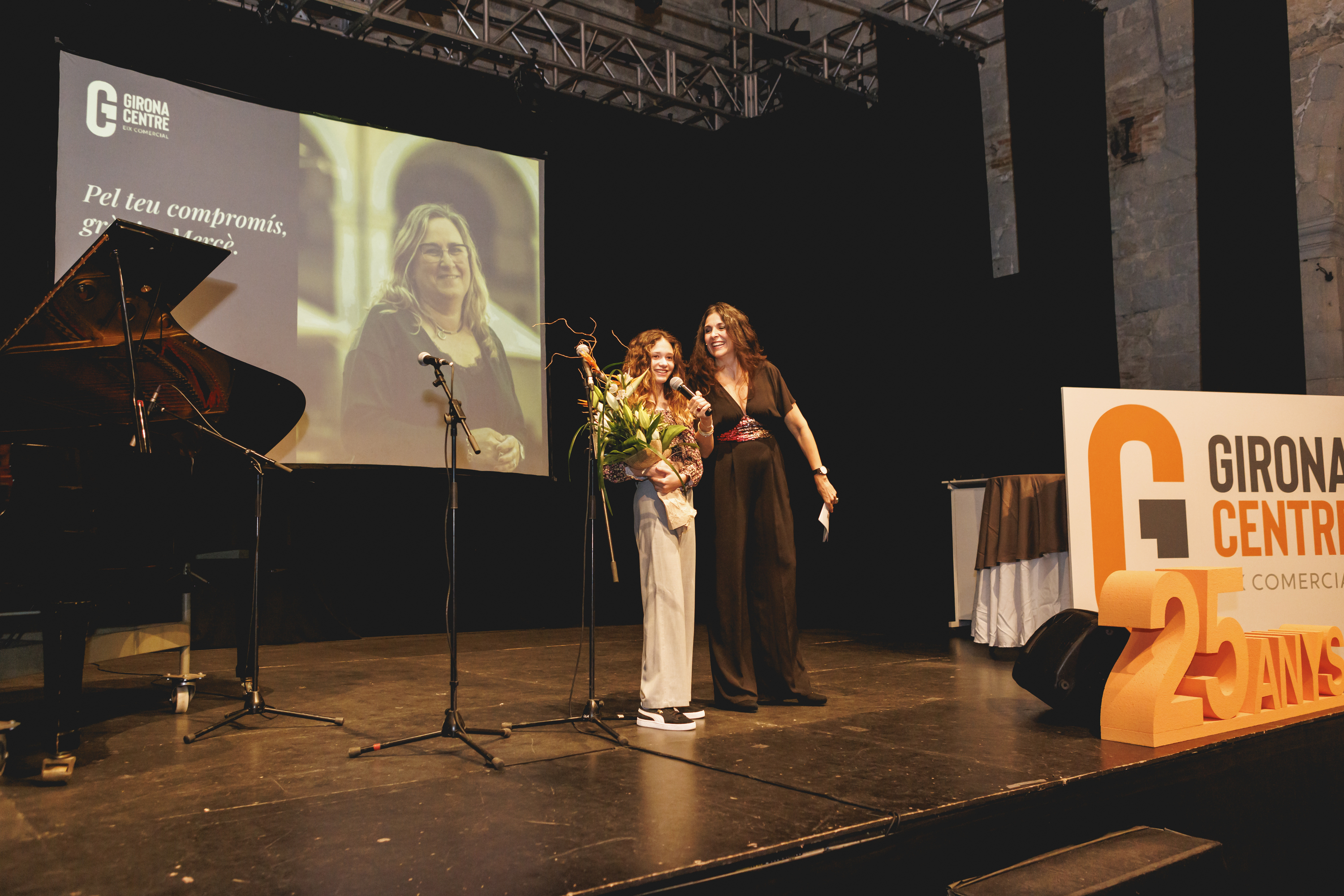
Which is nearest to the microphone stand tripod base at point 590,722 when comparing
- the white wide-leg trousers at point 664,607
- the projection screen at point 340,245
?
the white wide-leg trousers at point 664,607

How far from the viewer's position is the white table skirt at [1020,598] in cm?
529

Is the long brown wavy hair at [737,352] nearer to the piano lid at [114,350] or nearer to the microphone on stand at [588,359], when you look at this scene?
the microphone on stand at [588,359]

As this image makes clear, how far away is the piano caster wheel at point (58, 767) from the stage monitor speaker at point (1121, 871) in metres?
2.38

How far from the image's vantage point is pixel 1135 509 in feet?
13.2

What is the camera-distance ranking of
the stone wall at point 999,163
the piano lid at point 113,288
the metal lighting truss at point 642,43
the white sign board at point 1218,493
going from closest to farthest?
the piano lid at point 113,288, the white sign board at point 1218,493, the metal lighting truss at point 642,43, the stone wall at point 999,163

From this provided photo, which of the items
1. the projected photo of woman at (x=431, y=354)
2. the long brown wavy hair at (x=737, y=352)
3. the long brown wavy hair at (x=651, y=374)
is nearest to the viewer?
the long brown wavy hair at (x=651, y=374)

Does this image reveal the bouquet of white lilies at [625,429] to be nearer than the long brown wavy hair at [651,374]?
Yes

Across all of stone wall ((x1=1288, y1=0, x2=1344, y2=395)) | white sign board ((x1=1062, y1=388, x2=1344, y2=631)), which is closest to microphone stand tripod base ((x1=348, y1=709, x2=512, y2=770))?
white sign board ((x1=1062, y1=388, x2=1344, y2=631))

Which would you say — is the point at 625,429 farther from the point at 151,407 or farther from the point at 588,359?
the point at 151,407

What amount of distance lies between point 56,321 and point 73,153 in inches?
101

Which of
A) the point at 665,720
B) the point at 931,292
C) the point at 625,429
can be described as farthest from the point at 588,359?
the point at 931,292

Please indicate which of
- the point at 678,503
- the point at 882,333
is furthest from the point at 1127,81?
the point at 678,503

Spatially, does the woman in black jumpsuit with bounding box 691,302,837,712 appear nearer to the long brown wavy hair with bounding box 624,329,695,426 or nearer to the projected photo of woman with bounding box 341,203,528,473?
the long brown wavy hair with bounding box 624,329,695,426

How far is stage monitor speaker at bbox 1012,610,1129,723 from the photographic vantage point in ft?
10.9
